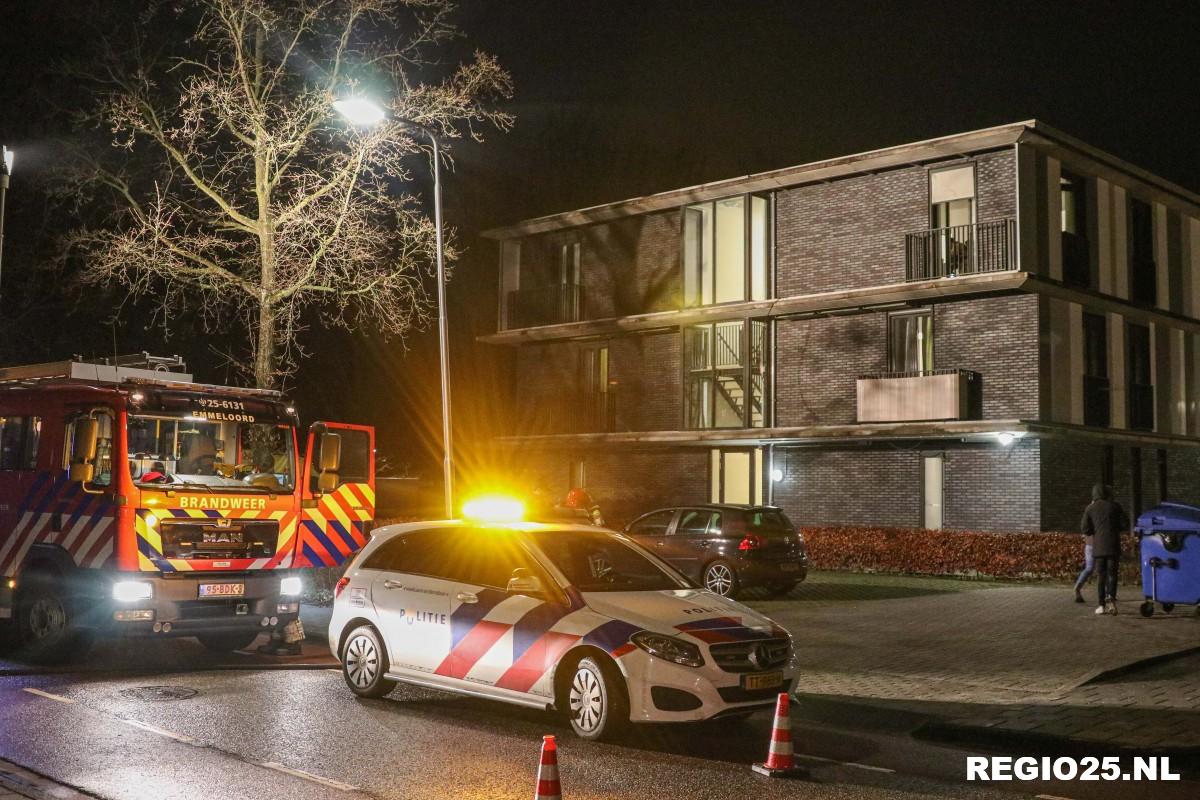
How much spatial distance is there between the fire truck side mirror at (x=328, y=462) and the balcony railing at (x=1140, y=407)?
2267 cm

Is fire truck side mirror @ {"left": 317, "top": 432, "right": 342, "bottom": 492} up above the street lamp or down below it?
below

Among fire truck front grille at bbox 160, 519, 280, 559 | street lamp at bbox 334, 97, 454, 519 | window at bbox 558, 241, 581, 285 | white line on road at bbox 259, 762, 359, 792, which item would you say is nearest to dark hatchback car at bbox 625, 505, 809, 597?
street lamp at bbox 334, 97, 454, 519

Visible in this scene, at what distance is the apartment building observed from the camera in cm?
2666

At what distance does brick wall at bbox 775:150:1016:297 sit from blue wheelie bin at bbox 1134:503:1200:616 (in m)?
12.4

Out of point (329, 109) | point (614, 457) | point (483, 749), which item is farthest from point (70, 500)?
point (614, 457)

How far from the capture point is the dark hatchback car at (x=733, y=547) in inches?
747

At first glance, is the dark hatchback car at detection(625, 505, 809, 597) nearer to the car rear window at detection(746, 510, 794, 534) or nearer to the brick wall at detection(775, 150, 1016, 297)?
the car rear window at detection(746, 510, 794, 534)

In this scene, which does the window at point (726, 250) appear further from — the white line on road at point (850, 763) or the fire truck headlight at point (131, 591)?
the white line on road at point (850, 763)

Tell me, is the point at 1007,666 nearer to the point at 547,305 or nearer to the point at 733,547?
the point at 733,547

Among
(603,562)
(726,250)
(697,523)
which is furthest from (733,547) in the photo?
(726,250)

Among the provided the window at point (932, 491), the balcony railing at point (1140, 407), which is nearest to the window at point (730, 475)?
the window at point (932, 491)

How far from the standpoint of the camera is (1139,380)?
30266mm

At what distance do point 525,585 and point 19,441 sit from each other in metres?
6.70

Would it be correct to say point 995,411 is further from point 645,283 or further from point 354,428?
point 354,428
